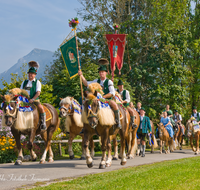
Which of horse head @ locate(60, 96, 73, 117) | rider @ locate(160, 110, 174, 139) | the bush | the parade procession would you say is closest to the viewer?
the parade procession

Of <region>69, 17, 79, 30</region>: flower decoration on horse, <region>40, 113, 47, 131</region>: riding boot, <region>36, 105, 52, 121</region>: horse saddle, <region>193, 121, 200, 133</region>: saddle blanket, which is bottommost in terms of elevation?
<region>193, 121, 200, 133</region>: saddle blanket

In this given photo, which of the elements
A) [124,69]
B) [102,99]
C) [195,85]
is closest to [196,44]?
[195,85]

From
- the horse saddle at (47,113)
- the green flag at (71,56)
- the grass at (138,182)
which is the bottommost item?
the grass at (138,182)

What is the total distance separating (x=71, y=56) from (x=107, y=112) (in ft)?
13.3

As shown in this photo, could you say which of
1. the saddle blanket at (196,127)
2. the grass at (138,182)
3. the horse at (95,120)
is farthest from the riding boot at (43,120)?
the saddle blanket at (196,127)

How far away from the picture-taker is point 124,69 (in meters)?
24.4

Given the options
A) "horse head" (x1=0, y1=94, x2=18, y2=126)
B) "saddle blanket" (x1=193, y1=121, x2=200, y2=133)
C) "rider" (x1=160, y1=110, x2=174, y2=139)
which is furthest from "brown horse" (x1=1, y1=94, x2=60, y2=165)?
"saddle blanket" (x1=193, y1=121, x2=200, y2=133)

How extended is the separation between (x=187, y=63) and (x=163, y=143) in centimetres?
1541

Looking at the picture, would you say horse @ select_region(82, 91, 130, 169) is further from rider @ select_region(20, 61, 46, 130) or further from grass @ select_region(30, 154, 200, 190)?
rider @ select_region(20, 61, 46, 130)

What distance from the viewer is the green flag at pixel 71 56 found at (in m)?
11.2

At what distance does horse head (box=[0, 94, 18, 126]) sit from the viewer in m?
8.05

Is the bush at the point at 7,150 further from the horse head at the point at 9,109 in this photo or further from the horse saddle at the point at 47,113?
the horse head at the point at 9,109

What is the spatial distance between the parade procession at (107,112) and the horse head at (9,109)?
3 cm

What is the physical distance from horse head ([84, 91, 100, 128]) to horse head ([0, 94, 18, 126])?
227 centimetres
